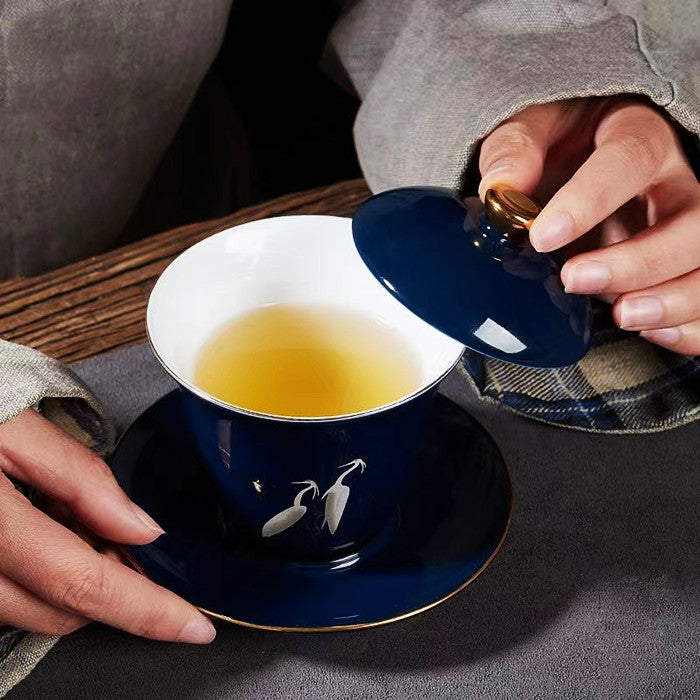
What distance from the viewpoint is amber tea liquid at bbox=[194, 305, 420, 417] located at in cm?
46

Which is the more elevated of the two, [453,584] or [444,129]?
[444,129]

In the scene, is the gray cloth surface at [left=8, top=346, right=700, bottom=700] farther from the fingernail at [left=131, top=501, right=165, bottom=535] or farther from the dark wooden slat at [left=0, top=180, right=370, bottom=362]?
the dark wooden slat at [left=0, top=180, right=370, bottom=362]

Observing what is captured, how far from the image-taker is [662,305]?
0.49 metres

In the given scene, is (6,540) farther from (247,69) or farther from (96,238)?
(247,69)

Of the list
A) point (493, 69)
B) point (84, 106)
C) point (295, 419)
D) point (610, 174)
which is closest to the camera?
point (295, 419)

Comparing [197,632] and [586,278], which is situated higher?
[586,278]

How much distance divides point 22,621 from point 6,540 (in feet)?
0.12

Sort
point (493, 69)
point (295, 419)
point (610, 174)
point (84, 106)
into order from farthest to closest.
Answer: point (84, 106) < point (493, 69) < point (610, 174) < point (295, 419)

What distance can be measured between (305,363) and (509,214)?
0.48 ft

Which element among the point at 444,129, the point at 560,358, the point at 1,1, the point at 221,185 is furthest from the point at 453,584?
the point at 221,185

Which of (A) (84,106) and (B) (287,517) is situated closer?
(B) (287,517)

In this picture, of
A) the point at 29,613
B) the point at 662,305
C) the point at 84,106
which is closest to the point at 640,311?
the point at 662,305

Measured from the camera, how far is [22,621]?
15.7 inches

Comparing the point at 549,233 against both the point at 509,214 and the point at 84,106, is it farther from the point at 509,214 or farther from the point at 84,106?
the point at 84,106
